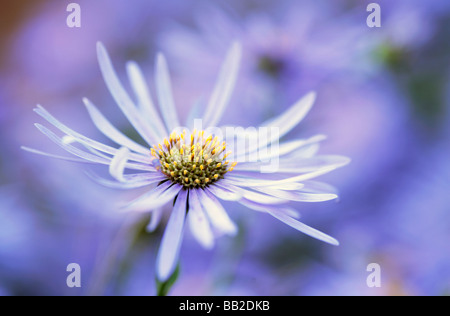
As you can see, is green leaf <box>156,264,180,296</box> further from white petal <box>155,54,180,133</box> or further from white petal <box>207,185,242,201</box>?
white petal <box>155,54,180,133</box>

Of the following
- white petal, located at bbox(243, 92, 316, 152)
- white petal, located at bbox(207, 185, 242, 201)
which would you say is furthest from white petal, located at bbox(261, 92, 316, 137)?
white petal, located at bbox(207, 185, 242, 201)

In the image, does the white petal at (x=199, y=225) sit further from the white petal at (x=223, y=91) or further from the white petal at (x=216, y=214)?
the white petal at (x=223, y=91)

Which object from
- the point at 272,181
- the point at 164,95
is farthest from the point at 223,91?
the point at 272,181

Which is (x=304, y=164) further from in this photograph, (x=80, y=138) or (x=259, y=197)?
(x=80, y=138)

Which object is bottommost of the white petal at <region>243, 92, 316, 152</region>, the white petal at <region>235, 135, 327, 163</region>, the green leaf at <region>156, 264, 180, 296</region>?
the green leaf at <region>156, 264, 180, 296</region>

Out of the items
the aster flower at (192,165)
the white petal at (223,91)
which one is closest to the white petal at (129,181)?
the aster flower at (192,165)

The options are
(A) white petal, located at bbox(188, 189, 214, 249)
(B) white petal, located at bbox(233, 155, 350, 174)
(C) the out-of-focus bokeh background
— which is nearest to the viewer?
(A) white petal, located at bbox(188, 189, 214, 249)
